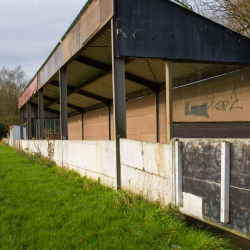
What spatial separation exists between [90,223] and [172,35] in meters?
5.07

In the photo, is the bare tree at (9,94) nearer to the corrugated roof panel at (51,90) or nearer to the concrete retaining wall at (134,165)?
the corrugated roof panel at (51,90)

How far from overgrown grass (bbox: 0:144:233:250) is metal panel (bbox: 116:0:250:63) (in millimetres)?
3450

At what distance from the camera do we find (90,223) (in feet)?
12.2

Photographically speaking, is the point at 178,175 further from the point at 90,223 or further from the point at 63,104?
the point at 63,104

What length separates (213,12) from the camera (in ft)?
36.0

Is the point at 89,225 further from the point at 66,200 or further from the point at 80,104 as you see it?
the point at 80,104

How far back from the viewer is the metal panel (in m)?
5.97

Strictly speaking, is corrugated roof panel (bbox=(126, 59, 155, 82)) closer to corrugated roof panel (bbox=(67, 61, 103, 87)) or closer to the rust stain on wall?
corrugated roof panel (bbox=(67, 61, 103, 87))

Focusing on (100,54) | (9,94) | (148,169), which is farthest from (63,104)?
(9,94)

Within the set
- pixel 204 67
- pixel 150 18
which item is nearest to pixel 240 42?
pixel 204 67

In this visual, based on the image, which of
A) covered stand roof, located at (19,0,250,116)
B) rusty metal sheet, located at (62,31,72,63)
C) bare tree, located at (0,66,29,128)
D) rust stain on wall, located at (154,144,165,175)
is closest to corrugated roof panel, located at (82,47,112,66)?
covered stand roof, located at (19,0,250,116)

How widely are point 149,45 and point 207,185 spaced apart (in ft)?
13.3

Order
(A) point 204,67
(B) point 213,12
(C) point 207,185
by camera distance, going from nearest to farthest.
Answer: (C) point 207,185 < (A) point 204,67 < (B) point 213,12

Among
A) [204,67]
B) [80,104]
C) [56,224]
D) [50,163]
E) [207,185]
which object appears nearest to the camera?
[207,185]
